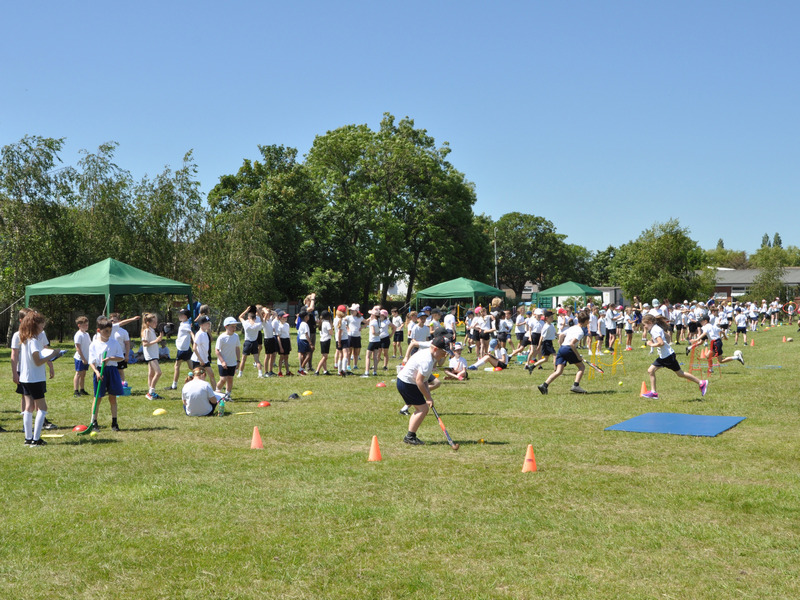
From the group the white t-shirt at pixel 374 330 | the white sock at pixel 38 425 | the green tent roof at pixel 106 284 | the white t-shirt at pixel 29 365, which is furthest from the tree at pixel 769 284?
the white t-shirt at pixel 29 365

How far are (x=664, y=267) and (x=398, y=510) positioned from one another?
2010 inches

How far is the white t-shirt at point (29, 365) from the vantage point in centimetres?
962

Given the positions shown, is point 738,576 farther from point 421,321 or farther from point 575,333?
point 421,321

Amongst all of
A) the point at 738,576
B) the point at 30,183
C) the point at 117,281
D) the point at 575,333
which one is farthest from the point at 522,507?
the point at 30,183

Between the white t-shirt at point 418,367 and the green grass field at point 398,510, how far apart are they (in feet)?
3.03

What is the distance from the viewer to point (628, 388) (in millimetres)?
15984

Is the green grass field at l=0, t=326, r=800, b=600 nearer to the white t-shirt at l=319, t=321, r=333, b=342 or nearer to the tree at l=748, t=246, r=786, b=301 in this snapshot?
the white t-shirt at l=319, t=321, r=333, b=342

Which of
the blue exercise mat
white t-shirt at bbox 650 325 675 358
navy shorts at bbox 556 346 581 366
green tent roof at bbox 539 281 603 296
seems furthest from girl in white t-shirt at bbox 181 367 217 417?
green tent roof at bbox 539 281 603 296

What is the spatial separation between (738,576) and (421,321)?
13.7m

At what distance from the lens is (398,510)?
689 cm

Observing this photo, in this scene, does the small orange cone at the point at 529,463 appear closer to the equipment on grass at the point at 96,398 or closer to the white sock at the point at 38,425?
the equipment on grass at the point at 96,398

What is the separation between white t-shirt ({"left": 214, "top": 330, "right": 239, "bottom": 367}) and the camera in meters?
13.7

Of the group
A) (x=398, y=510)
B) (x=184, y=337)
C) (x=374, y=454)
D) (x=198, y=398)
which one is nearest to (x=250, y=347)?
(x=184, y=337)

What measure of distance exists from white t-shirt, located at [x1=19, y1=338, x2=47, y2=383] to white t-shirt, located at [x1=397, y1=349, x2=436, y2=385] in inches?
186
